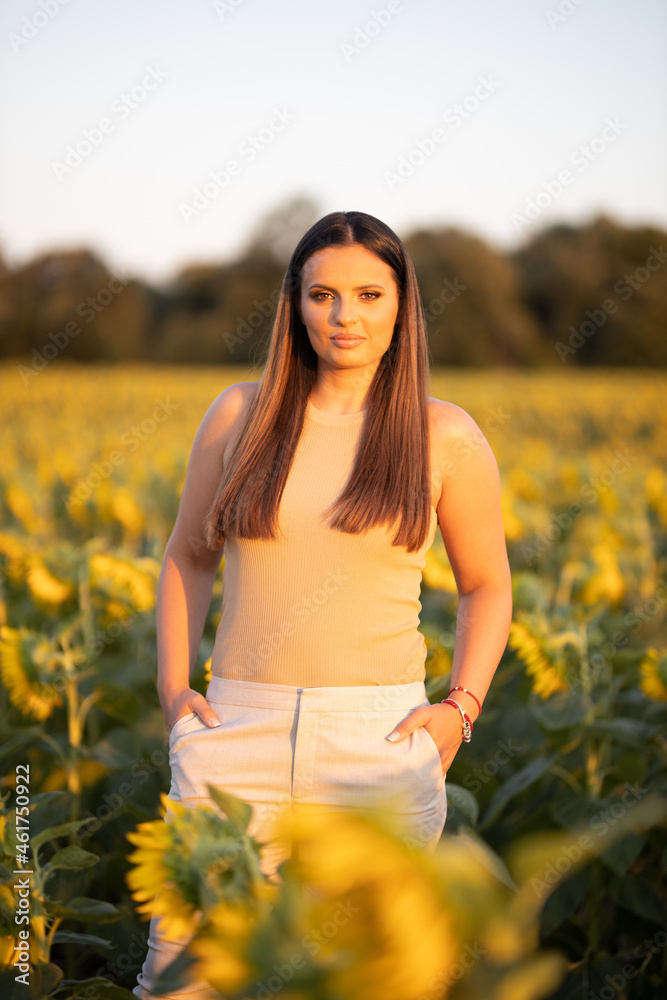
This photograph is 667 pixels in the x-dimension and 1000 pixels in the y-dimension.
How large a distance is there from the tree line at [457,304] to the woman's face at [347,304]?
34094 mm

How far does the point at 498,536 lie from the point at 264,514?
0.51 metres

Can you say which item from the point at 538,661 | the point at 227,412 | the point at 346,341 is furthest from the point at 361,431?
the point at 538,661

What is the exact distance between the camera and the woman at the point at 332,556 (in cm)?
144

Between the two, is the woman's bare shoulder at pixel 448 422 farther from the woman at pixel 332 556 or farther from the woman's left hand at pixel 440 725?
the woman's left hand at pixel 440 725

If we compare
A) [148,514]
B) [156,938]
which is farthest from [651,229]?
[156,938]

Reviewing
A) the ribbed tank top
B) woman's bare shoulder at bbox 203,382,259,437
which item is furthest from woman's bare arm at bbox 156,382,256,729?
the ribbed tank top

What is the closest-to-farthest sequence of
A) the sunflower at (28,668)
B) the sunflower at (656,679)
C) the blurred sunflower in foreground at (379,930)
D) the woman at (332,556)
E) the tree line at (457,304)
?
the blurred sunflower in foreground at (379,930), the woman at (332,556), the sunflower at (28,668), the sunflower at (656,679), the tree line at (457,304)

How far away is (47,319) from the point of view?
37.2 metres

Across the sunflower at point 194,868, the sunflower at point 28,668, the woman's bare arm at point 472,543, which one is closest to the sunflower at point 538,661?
the woman's bare arm at point 472,543

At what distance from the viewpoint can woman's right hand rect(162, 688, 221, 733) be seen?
59.0 inches

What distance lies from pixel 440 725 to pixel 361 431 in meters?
0.58

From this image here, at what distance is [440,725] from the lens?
5.12ft

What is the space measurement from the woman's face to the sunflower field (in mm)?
303

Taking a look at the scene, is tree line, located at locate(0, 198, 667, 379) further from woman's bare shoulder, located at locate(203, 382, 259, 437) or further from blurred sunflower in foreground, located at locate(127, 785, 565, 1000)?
blurred sunflower in foreground, located at locate(127, 785, 565, 1000)
